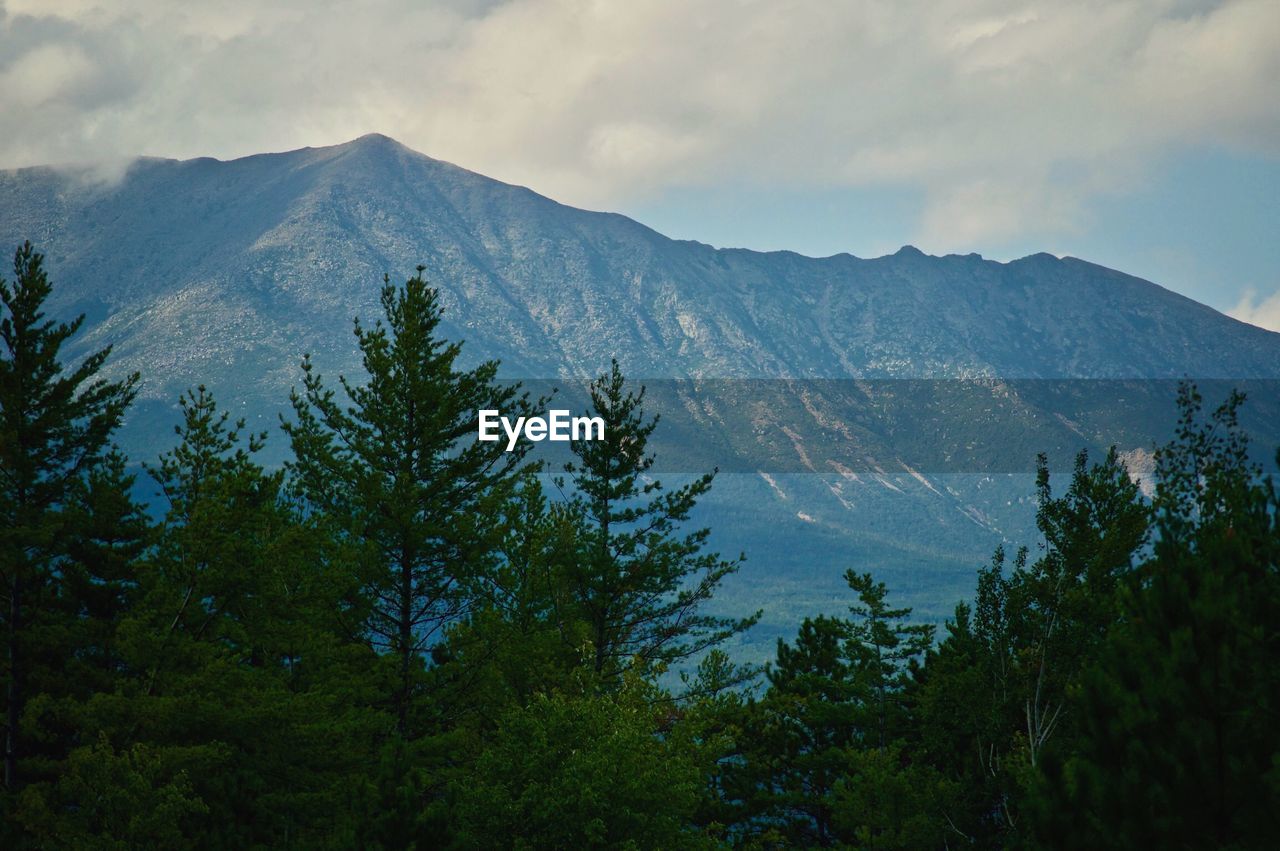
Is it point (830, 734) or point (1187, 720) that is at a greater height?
point (1187, 720)

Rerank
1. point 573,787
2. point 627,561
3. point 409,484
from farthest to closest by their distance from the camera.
A: 1. point 627,561
2. point 409,484
3. point 573,787

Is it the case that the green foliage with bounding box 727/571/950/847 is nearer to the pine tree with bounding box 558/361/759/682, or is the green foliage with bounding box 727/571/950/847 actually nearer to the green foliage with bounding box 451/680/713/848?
the pine tree with bounding box 558/361/759/682

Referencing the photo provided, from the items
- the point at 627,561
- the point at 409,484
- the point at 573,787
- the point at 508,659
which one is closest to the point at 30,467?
the point at 409,484

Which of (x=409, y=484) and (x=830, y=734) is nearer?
(x=409, y=484)

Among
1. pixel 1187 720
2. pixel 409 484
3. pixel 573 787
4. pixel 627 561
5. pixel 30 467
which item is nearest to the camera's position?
pixel 1187 720

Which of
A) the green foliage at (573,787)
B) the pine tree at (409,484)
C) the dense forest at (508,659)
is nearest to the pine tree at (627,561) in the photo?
the dense forest at (508,659)

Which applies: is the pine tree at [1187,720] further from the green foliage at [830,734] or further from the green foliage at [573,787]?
the green foliage at [830,734]

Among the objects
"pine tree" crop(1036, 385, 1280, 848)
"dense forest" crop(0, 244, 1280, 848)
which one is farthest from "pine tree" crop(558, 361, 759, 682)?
"pine tree" crop(1036, 385, 1280, 848)

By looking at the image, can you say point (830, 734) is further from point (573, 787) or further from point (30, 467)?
point (30, 467)
